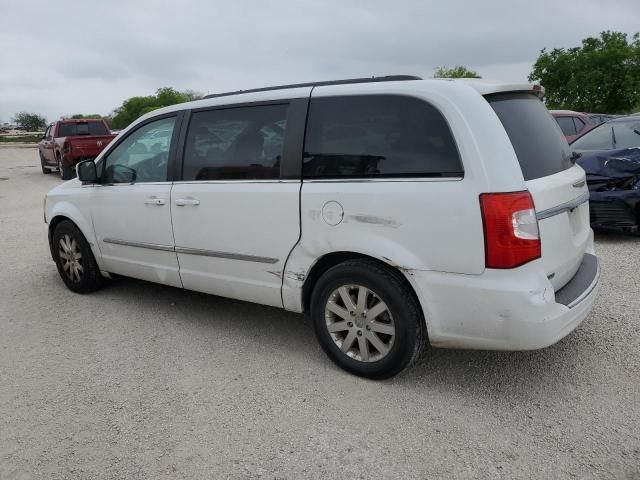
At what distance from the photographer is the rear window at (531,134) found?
2930 millimetres

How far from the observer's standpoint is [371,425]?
2.86 metres

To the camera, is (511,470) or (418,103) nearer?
(511,470)

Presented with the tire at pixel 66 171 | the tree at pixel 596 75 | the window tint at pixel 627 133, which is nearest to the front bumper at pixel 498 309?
the window tint at pixel 627 133

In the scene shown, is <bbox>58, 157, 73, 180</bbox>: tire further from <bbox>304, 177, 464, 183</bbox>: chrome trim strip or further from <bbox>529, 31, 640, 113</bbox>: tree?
<bbox>529, 31, 640, 113</bbox>: tree

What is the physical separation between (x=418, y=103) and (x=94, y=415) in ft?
8.39

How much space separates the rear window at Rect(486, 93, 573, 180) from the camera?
115 inches

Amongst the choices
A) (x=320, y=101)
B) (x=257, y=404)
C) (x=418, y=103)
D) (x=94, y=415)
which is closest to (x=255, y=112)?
(x=320, y=101)

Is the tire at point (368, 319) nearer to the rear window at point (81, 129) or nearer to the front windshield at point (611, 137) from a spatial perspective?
the front windshield at point (611, 137)

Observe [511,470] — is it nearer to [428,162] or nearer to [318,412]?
[318,412]

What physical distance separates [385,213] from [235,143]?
136cm

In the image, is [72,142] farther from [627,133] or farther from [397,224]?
[397,224]

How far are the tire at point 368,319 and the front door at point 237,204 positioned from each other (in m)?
0.39

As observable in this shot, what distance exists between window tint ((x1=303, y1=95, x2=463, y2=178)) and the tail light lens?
26 centimetres

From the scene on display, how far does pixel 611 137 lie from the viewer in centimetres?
703
